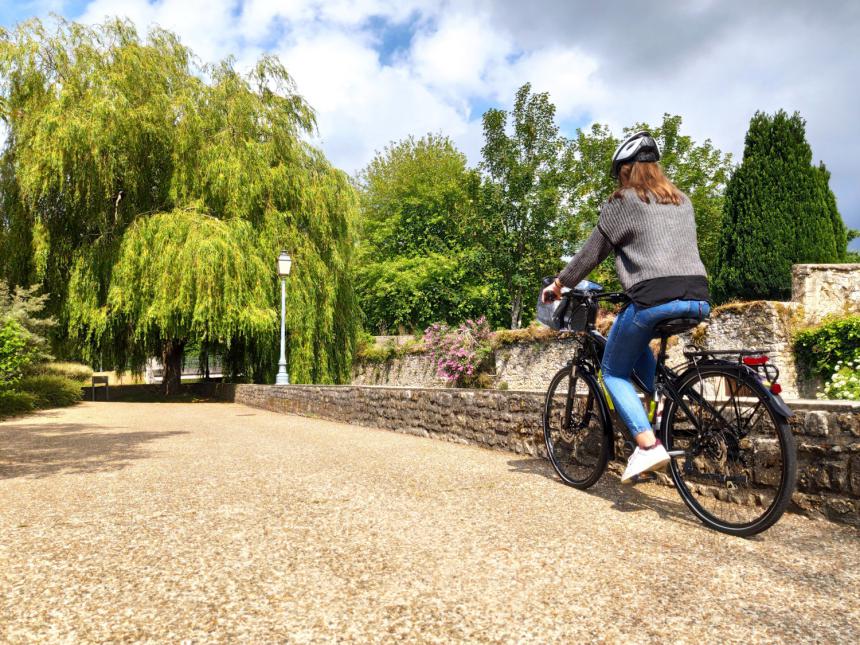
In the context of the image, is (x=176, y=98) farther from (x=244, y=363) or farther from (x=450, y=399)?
(x=450, y=399)

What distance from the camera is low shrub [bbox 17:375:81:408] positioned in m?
11.5

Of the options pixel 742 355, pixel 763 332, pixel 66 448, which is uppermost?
pixel 763 332

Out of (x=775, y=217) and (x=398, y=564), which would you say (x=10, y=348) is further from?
(x=775, y=217)

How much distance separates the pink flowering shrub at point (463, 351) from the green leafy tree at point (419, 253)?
683cm

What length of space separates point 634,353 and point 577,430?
0.98 meters

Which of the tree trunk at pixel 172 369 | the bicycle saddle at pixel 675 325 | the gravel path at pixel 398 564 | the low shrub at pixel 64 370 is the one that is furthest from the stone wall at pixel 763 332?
the tree trunk at pixel 172 369

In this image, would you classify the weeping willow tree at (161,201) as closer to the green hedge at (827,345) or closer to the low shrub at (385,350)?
the low shrub at (385,350)

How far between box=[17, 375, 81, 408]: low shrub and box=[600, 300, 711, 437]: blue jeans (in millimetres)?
11650

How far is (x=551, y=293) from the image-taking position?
137 inches

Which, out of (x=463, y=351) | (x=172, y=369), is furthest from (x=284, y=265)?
(x=172, y=369)

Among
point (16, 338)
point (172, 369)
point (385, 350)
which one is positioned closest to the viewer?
point (16, 338)

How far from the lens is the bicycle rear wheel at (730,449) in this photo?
2.54 m

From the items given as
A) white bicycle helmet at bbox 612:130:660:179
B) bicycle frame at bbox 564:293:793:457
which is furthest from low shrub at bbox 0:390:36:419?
white bicycle helmet at bbox 612:130:660:179

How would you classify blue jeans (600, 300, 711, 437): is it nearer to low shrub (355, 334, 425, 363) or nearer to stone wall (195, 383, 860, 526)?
stone wall (195, 383, 860, 526)
